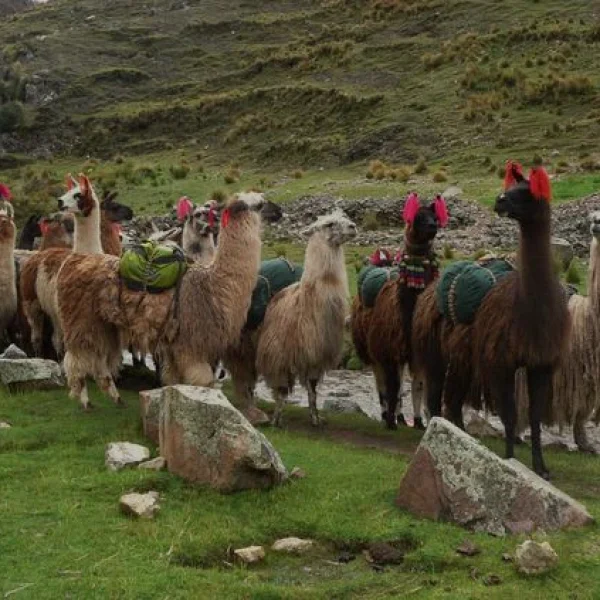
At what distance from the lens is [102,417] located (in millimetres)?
7645

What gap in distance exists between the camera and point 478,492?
5035 millimetres

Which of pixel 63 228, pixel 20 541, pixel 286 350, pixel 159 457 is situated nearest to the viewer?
pixel 20 541

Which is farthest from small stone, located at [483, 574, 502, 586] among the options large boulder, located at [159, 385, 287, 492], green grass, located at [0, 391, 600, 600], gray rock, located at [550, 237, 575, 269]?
gray rock, located at [550, 237, 575, 269]

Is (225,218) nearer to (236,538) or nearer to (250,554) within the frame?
(236,538)

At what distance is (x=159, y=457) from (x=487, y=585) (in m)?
2.39

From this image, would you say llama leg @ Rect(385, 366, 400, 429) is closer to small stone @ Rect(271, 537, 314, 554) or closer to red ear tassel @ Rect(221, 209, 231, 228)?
red ear tassel @ Rect(221, 209, 231, 228)

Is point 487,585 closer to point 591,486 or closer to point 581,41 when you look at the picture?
point 591,486

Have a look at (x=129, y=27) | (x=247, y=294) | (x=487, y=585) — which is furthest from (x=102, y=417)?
(x=129, y=27)

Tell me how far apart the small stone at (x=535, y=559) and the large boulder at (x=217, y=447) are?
1.66m

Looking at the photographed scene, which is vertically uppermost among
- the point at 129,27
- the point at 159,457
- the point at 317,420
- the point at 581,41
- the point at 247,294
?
the point at 129,27

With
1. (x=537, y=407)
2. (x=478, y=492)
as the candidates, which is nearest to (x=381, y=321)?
(x=537, y=407)

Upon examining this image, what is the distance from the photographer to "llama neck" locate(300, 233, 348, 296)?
26.3 ft

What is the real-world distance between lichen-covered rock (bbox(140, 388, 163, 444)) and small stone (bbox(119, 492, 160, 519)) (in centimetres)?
136

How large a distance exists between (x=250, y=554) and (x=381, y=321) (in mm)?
3928
